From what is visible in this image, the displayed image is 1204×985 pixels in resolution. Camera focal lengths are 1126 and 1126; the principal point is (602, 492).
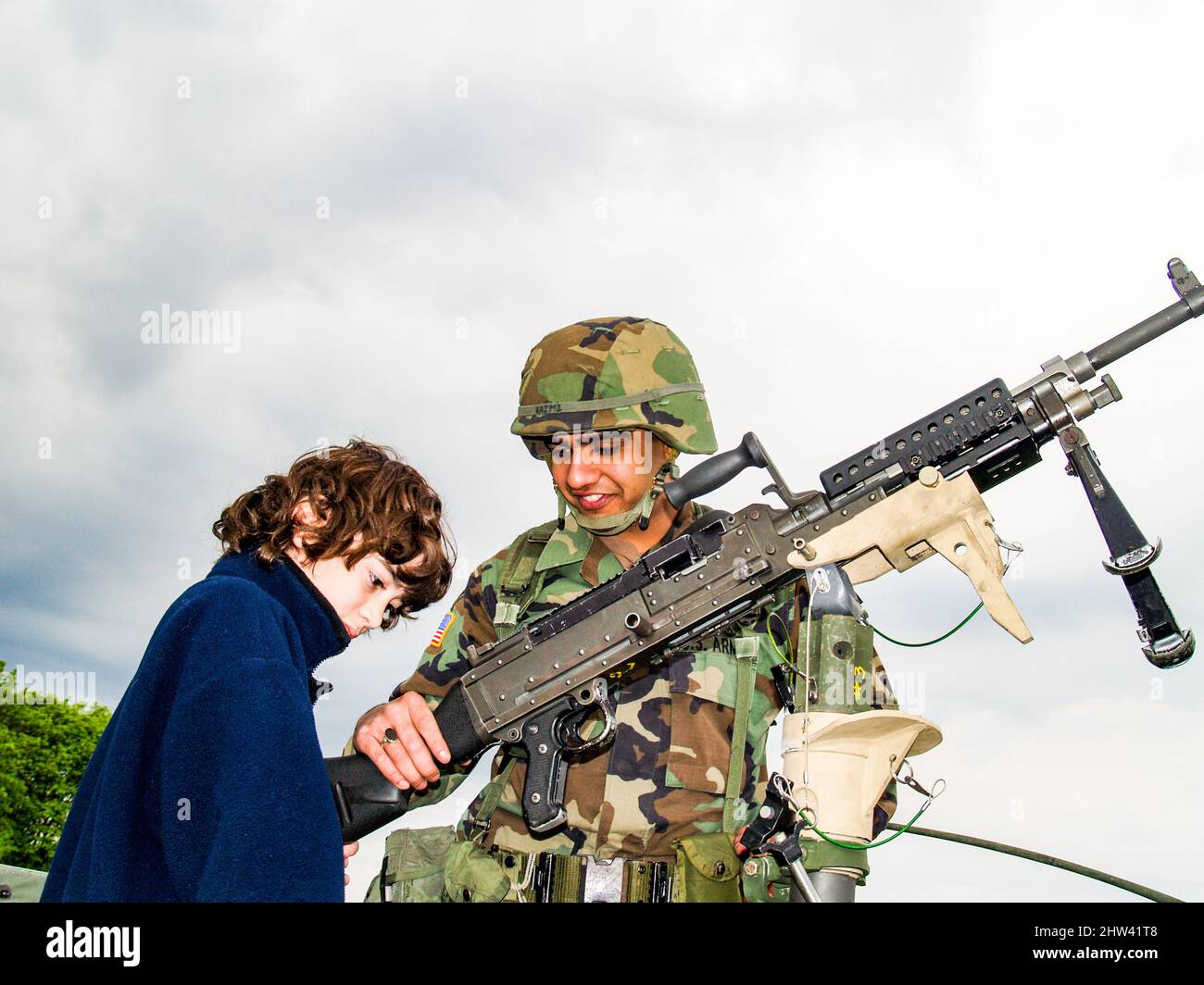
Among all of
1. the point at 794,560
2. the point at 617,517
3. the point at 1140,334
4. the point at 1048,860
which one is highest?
the point at 1140,334

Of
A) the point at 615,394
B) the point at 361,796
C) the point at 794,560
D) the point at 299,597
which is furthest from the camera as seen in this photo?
the point at 615,394

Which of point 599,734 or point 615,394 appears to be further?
point 615,394

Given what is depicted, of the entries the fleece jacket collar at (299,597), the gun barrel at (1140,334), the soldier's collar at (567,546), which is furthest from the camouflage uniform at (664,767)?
the gun barrel at (1140,334)

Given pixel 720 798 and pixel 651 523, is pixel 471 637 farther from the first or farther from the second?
pixel 720 798

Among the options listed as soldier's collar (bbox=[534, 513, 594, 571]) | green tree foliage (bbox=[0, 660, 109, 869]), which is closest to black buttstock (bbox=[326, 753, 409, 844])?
soldier's collar (bbox=[534, 513, 594, 571])

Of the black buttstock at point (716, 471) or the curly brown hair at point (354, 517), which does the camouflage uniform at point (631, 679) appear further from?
the curly brown hair at point (354, 517)

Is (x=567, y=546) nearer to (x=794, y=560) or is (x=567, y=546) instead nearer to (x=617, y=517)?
(x=617, y=517)

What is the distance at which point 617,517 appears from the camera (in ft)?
21.6

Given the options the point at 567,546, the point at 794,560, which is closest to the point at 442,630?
the point at 567,546

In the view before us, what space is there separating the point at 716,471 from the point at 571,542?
1.49 meters

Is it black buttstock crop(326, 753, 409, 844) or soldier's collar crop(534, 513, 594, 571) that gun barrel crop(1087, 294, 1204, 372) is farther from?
black buttstock crop(326, 753, 409, 844)

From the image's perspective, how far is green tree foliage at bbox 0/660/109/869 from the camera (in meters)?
34.9
